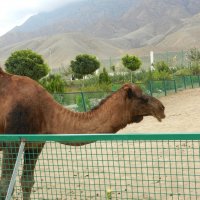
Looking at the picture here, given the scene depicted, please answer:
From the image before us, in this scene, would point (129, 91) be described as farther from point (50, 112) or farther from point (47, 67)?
point (47, 67)

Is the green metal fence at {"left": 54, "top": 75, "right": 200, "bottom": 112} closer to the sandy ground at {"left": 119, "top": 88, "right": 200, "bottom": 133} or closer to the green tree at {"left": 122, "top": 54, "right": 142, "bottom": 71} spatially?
the sandy ground at {"left": 119, "top": 88, "right": 200, "bottom": 133}

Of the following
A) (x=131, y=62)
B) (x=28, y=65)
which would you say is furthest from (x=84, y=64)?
(x=28, y=65)

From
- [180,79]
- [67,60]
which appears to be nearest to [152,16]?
[67,60]

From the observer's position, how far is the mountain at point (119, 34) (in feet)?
337

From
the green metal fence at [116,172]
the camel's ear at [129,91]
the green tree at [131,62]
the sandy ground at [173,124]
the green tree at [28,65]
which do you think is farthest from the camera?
the green tree at [131,62]

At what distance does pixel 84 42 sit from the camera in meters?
111

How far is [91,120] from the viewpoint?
4.90 metres

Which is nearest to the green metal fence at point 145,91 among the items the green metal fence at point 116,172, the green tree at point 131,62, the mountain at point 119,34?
the green tree at point 131,62

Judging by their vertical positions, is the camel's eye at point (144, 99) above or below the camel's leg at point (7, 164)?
above

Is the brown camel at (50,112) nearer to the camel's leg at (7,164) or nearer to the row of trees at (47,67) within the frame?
the camel's leg at (7,164)

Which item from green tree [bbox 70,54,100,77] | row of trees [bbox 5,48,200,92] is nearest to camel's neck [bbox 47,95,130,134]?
row of trees [bbox 5,48,200,92]

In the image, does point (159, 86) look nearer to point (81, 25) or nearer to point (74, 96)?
point (74, 96)

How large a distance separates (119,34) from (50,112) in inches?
5611

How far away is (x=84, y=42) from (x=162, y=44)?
795 inches
